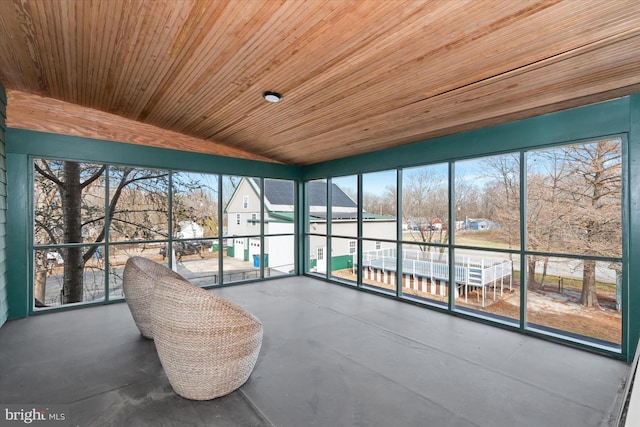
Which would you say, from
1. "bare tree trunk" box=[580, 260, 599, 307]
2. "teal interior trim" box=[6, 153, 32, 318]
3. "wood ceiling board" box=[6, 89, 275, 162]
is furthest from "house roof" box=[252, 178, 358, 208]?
"bare tree trunk" box=[580, 260, 599, 307]

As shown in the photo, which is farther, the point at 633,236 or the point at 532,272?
the point at 532,272

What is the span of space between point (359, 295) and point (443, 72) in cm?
414

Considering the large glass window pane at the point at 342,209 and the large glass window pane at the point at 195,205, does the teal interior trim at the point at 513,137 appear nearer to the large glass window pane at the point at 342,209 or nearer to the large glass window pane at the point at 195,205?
the large glass window pane at the point at 342,209

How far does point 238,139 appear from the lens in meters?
5.61

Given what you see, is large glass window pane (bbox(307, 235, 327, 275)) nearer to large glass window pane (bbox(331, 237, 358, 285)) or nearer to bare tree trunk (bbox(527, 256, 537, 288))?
large glass window pane (bbox(331, 237, 358, 285))

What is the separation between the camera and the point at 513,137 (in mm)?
3924

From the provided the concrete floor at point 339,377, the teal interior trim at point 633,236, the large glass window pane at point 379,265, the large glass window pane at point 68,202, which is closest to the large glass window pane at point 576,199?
the teal interior trim at point 633,236

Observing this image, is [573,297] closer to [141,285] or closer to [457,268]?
[457,268]

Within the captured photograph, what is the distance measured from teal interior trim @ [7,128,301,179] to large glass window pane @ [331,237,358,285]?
7.35ft

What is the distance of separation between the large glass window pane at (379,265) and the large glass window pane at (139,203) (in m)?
4.04

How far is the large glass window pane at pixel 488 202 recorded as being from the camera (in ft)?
14.5

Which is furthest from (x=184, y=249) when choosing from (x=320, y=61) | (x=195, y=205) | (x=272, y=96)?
(x=320, y=61)

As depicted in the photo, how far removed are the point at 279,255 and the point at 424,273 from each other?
11.2 feet

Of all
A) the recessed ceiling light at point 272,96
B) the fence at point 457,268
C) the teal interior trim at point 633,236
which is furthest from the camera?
the fence at point 457,268
